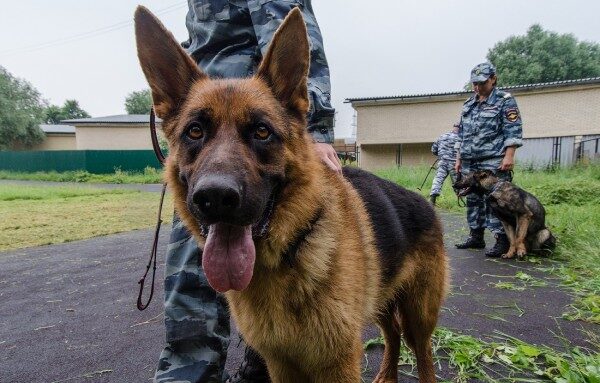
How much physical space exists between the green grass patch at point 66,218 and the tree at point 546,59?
46917mm

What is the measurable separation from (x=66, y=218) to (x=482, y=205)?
10.3m

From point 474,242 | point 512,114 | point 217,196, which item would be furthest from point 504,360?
point 512,114

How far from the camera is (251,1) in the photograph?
234 cm

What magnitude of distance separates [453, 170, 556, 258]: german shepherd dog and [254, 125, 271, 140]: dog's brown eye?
19.0ft

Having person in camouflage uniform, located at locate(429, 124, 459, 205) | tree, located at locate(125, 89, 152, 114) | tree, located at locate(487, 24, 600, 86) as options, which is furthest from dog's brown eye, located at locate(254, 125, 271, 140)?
tree, located at locate(125, 89, 152, 114)

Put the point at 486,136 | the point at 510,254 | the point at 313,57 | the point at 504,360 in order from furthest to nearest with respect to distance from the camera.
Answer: the point at 486,136, the point at 510,254, the point at 504,360, the point at 313,57

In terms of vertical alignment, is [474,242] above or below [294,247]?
below

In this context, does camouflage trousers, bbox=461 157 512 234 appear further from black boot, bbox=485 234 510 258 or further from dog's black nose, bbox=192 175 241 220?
dog's black nose, bbox=192 175 241 220

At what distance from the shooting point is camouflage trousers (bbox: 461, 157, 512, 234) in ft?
23.0

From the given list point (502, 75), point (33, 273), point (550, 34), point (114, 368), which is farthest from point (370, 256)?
point (550, 34)

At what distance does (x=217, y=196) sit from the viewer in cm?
151

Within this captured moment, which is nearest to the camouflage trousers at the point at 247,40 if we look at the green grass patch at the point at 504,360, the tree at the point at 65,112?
the green grass patch at the point at 504,360

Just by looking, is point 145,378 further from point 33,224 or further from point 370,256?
point 33,224

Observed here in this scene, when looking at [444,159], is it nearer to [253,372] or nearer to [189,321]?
[253,372]
